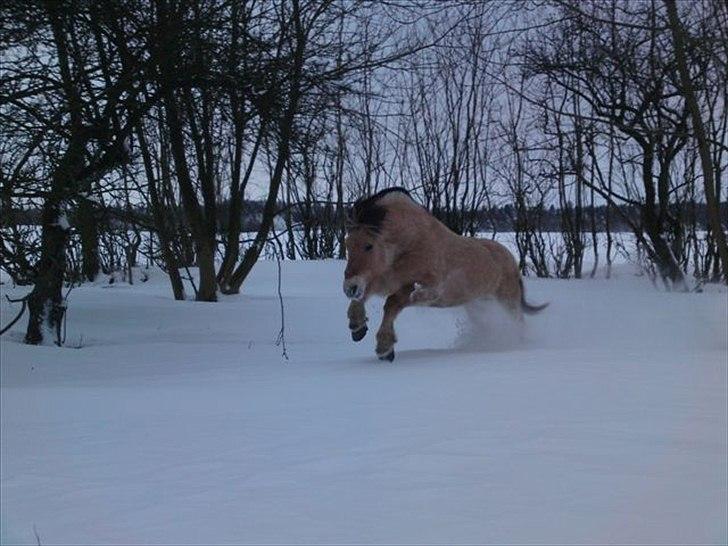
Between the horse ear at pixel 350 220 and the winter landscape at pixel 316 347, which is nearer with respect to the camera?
the winter landscape at pixel 316 347

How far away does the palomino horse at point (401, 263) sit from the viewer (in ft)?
25.5

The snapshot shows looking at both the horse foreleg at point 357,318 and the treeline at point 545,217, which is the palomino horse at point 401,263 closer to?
the horse foreleg at point 357,318

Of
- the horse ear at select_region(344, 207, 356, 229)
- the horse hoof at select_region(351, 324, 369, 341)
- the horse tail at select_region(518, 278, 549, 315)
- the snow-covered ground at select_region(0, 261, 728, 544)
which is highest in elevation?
the horse ear at select_region(344, 207, 356, 229)

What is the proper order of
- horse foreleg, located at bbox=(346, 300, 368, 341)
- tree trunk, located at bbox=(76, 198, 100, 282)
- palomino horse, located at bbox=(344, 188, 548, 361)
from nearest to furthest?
palomino horse, located at bbox=(344, 188, 548, 361) < horse foreleg, located at bbox=(346, 300, 368, 341) < tree trunk, located at bbox=(76, 198, 100, 282)

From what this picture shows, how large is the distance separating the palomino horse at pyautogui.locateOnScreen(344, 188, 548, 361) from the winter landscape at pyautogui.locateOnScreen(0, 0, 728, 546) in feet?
0.09

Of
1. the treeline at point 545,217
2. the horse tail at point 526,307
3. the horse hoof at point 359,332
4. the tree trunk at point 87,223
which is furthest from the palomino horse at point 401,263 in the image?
the treeline at point 545,217

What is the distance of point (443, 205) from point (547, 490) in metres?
23.6

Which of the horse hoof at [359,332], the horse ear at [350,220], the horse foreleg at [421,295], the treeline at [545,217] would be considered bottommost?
the horse hoof at [359,332]

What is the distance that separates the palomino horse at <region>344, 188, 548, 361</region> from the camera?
7.77 metres

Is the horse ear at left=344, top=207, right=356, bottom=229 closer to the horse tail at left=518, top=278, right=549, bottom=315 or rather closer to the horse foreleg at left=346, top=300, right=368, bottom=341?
the horse foreleg at left=346, top=300, right=368, bottom=341

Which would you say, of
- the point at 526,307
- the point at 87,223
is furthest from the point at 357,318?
the point at 87,223

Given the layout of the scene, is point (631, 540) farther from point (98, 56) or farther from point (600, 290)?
point (600, 290)

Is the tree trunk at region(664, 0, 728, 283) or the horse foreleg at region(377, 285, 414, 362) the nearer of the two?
the horse foreleg at region(377, 285, 414, 362)

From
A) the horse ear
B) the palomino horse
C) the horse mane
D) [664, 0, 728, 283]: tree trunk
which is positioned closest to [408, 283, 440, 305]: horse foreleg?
the palomino horse
